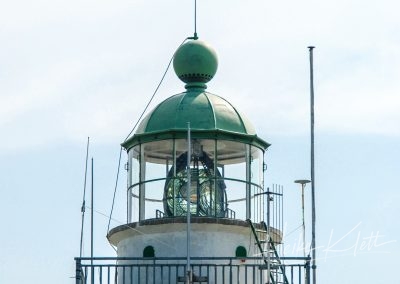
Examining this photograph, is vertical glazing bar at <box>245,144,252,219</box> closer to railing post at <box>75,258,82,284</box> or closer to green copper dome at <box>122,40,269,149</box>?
green copper dome at <box>122,40,269,149</box>

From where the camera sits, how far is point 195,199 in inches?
1855

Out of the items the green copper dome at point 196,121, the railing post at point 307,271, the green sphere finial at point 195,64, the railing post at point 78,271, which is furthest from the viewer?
the green sphere finial at point 195,64

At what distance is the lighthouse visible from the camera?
46.1 meters

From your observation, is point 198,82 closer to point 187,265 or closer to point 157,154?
point 157,154

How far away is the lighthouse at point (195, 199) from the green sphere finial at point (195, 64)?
0.09 feet

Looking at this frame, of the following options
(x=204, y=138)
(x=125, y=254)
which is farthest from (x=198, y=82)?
(x=125, y=254)

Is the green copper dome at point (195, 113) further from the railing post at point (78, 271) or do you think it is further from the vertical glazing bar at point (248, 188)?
the railing post at point (78, 271)

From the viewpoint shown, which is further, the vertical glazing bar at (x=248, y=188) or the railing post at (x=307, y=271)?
the vertical glazing bar at (x=248, y=188)

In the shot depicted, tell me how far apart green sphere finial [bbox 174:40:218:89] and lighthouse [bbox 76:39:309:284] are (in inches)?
1.1

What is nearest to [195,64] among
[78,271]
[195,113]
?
[195,113]

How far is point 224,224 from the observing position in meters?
46.5

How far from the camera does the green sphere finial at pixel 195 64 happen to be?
48531mm

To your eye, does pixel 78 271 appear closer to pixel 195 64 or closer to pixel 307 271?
pixel 307 271

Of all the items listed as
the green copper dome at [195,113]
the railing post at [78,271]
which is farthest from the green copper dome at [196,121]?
the railing post at [78,271]
